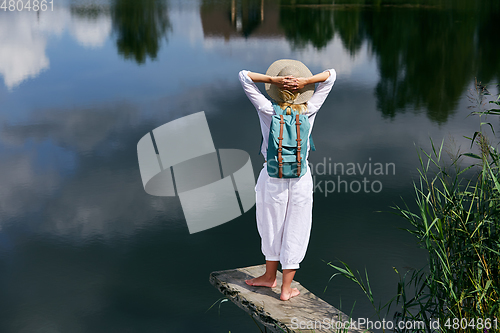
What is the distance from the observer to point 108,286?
5.61m

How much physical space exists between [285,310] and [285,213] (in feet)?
1.76

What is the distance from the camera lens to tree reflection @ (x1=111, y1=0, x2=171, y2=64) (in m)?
17.7

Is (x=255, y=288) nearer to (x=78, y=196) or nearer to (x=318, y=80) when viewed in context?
(x=318, y=80)

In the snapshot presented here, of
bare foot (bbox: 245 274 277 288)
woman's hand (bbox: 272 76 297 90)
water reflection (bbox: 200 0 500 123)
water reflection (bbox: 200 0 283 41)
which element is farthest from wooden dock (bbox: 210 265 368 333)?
water reflection (bbox: 200 0 283 41)

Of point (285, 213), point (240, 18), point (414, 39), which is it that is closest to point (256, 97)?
point (285, 213)

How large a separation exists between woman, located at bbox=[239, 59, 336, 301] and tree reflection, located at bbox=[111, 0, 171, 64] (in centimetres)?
1404

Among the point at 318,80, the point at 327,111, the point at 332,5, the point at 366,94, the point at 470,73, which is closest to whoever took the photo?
the point at 318,80

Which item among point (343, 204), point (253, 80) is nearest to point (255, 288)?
point (253, 80)

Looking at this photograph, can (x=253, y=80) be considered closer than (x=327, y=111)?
Yes

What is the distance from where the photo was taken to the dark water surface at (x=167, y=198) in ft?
18.0

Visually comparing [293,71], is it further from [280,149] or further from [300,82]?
[280,149]

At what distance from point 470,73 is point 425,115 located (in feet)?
17.0

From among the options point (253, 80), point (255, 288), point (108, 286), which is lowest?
point (108, 286)

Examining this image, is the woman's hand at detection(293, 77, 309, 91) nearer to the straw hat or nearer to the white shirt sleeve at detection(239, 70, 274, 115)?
the straw hat
